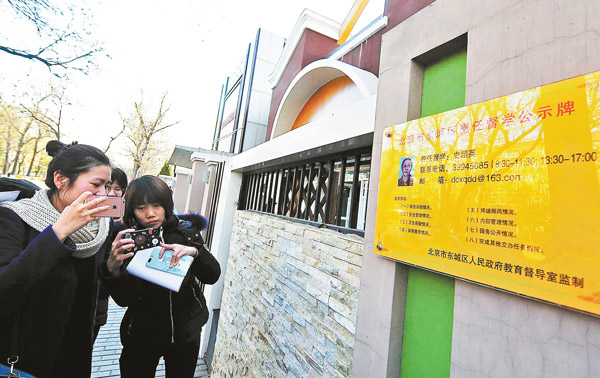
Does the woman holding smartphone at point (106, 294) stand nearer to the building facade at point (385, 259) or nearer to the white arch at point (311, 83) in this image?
the building facade at point (385, 259)

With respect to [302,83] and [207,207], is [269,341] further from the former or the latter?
[207,207]

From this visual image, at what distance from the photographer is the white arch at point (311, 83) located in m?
2.98

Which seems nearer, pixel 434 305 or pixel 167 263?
pixel 434 305

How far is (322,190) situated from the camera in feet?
10.8

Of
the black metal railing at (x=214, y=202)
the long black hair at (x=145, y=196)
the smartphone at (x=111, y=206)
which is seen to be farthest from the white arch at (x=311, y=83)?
the smartphone at (x=111, y=206)

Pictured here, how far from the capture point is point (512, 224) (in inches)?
44.5

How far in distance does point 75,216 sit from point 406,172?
6.04ft

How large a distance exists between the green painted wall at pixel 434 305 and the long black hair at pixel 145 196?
1.93m

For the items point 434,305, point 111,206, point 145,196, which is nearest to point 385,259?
point 434,305

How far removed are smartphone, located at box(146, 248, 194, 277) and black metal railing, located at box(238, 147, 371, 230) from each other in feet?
4.81

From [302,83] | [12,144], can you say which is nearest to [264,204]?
[302,83]

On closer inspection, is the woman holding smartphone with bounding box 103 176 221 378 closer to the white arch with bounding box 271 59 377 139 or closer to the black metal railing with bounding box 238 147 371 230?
the black metal railing with bounding box 238 147 371 230

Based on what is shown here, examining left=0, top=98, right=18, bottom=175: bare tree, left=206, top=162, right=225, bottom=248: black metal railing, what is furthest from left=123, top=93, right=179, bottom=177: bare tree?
left=206, top=162, right=225, bottom=248: black metal railing

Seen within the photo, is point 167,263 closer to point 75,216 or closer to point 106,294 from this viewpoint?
point 75,216
